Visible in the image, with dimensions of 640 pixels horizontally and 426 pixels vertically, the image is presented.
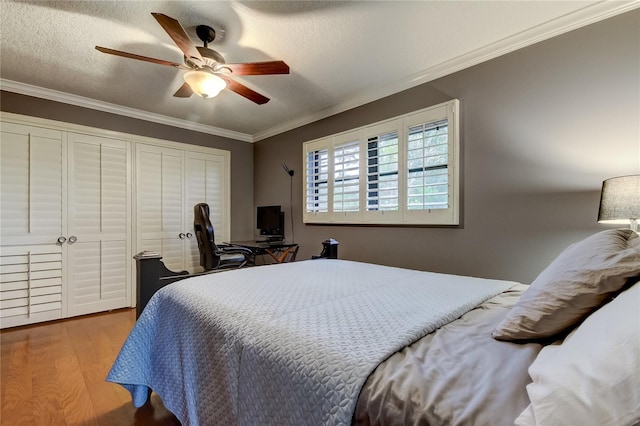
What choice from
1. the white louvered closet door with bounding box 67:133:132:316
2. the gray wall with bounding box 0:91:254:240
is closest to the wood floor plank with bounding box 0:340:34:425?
the white louvered closet door with bounding box 67:133:132:316

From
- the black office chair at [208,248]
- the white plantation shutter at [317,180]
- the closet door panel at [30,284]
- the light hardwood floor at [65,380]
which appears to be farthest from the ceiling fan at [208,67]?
the closet door panel at [30,284]

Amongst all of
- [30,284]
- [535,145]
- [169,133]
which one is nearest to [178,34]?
[535,145]

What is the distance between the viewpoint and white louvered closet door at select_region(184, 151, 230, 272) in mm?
4074

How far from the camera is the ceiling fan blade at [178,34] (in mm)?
1553

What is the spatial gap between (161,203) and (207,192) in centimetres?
65

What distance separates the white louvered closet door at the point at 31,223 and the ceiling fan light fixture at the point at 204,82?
6.98 ft

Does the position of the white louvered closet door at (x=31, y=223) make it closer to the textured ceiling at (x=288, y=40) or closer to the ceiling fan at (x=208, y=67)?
the textured ceiling at (x=288, y=40)

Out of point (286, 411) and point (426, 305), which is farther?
point (426, 305)

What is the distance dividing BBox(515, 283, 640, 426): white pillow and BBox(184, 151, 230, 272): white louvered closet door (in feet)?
13.5

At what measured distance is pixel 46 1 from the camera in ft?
5.95

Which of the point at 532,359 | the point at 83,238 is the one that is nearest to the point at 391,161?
the point at 532,359

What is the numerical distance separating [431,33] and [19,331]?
454 centimetres

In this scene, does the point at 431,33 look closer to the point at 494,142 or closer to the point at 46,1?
the point at 494,142

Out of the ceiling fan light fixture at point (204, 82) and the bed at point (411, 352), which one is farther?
the ceiling fan light fixture at point (204, 82)
